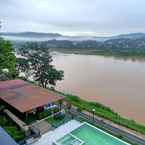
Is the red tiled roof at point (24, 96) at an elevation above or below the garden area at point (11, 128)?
above

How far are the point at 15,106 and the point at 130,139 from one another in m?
4.49

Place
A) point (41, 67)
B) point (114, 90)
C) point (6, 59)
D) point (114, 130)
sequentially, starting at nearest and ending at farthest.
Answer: point (114, 130)
point (6, 59)
point (41, 67)
point (114, 90)

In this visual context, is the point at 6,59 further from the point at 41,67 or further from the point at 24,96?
the point at 24,96

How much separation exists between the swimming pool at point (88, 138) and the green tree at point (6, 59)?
7.08 m

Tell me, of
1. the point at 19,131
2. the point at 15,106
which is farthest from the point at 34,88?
the point at 19,131

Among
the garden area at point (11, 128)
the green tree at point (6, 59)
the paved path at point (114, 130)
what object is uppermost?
the green tree at point (6, 59)

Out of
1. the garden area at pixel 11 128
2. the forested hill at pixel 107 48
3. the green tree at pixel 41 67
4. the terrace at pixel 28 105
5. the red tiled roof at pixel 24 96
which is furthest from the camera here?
the forested hill at pixel 107 48

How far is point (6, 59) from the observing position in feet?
44.0

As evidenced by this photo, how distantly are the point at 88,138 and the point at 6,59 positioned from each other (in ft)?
27.0

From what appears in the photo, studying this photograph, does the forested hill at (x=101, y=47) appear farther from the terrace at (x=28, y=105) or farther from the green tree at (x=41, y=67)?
the terrace at (x=28, y=105)

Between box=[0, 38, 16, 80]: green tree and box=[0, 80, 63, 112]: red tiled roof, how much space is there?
7.84 feet

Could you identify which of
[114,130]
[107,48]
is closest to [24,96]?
[114,130]

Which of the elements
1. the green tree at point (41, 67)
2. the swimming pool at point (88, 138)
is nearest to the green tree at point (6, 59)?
the green tree at point (41, 67)

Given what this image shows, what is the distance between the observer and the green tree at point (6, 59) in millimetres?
13055
